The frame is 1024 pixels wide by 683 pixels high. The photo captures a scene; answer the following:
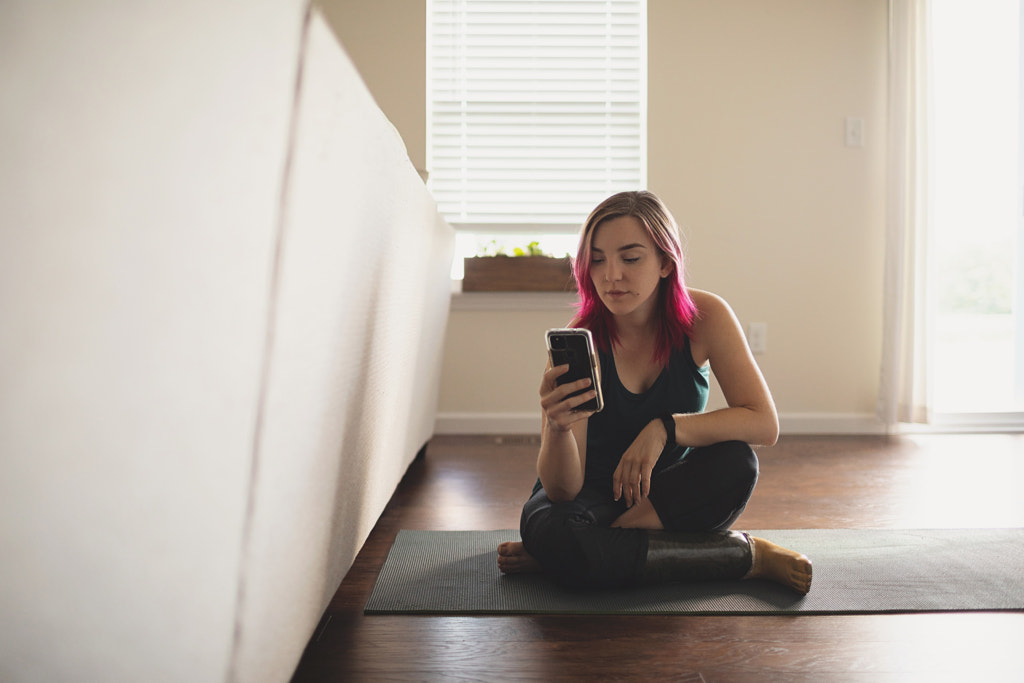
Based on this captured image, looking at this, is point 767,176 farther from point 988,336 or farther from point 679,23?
point 988,336

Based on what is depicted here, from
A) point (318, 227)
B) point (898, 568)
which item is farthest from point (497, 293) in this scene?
point (318, 227)

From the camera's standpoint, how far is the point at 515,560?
1311 mm

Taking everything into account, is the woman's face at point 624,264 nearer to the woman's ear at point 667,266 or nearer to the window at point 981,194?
the woman's ear at point 667,266

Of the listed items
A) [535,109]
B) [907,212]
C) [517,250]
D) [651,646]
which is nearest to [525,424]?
[517,250]

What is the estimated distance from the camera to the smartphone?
3.76 ft

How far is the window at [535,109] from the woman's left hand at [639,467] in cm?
194

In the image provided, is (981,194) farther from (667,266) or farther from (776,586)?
(776,586)

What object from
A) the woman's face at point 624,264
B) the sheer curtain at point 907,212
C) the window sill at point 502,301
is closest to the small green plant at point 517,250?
the window sill at point 502,301

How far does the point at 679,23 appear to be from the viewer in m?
3.02

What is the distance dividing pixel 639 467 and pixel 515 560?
0.91 ft

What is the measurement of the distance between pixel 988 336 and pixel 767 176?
116 cm

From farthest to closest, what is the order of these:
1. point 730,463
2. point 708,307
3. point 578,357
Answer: point 708,307, point 730,463, point 578,357

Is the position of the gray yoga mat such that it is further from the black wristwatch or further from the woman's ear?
the woman's ear

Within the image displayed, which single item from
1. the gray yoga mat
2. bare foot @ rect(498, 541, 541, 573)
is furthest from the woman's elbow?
bare foot @ rect(498, 541, 541, 573)
